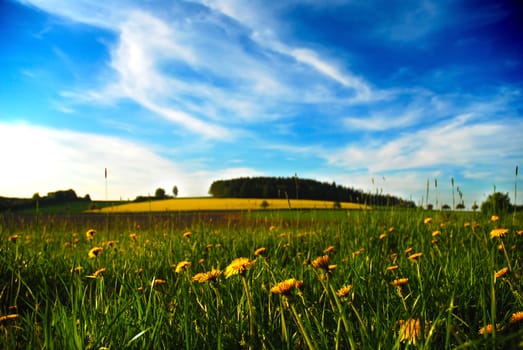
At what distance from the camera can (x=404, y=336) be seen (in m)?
1.36

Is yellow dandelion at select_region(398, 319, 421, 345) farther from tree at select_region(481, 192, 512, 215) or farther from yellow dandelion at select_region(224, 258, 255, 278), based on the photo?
tree at select_region(481, 192, 512, 215)

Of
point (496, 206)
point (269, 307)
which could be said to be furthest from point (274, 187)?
point (269, 307)

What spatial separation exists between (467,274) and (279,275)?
147 cm

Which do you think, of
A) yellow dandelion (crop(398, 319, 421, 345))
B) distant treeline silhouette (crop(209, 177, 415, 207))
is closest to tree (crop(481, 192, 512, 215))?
yellow dandelion (crop(398, 319, 421, 345))

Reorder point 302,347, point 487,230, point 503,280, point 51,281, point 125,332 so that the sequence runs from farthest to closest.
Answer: point 487,230
point 51,281
point 503,280
point 125,332
point 302,347

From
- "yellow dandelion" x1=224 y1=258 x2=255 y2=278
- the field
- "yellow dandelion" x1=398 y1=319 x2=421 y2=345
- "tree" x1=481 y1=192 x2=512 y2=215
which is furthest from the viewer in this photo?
"tree" x1=481 y1=192 x2=512 y2=215

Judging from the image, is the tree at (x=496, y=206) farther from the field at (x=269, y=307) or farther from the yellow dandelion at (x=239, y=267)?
the yellow dandelion at (x=239, y=267)

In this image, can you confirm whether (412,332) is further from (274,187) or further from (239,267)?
(274,187)

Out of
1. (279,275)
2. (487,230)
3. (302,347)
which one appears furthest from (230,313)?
(487,230)

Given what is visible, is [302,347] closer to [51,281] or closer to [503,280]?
[503,280]

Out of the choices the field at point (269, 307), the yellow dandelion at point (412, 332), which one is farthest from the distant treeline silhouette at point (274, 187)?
the yellow dandelion at point (412, 332)

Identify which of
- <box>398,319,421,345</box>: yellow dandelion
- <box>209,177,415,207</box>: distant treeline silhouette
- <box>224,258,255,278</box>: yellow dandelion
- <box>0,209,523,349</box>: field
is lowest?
<box>0,209,523,349</box>: field

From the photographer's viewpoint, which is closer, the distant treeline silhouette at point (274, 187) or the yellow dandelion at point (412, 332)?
the yellow dandelion at point (412, 332)

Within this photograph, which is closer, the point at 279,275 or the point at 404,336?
the point at 404,336
